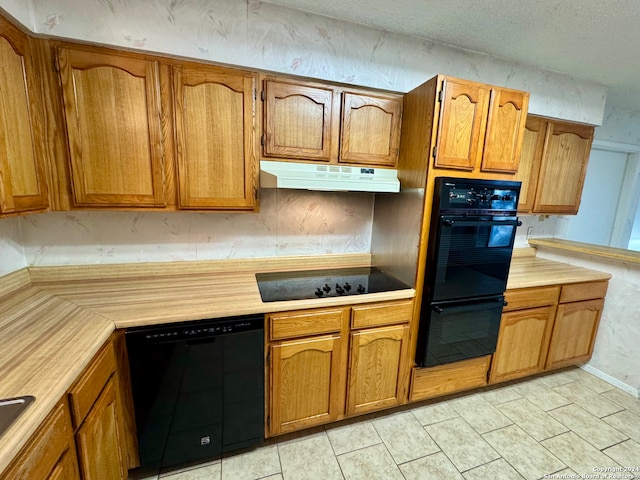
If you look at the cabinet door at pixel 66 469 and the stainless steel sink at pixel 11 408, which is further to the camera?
the cabinet door at pixel 66 469

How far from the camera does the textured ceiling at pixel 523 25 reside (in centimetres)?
155

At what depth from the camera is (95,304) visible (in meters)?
1.39

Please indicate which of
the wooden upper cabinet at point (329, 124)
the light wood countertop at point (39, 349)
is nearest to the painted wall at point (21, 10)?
the wooden upper cabinet at point (329, 124)

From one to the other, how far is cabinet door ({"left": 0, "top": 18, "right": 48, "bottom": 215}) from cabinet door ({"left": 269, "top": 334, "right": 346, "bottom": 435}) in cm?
133

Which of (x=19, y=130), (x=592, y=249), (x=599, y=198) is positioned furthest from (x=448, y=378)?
(x=599, y=198)

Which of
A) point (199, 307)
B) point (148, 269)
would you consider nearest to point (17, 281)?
point (148, 269)

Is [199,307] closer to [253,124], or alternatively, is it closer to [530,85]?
[253,124]

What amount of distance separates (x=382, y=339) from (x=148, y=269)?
61.6 inches

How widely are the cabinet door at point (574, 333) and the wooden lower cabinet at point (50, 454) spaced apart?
295 cm

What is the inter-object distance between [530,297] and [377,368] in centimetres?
128

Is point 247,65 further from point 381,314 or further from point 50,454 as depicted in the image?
point 50,454

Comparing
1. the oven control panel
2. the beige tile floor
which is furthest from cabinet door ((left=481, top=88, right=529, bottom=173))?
the beige tile floor

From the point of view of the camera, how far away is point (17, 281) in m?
1.54

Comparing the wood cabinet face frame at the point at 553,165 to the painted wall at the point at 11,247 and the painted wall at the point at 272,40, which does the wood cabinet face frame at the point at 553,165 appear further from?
the painted wall at the point at 11,247
